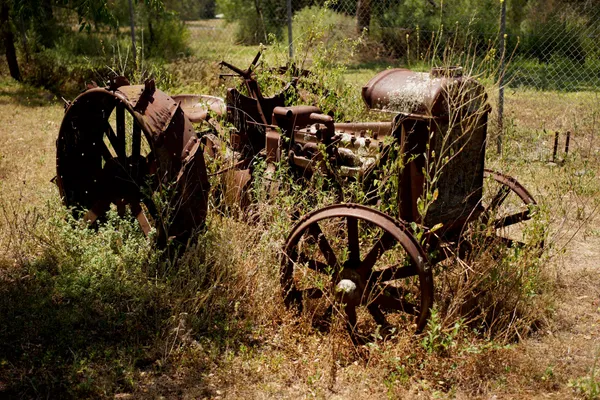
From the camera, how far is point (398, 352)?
3.68 meters

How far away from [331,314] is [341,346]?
0.27 metres

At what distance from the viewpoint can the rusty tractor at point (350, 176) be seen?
3.82m

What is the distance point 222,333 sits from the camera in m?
3.98

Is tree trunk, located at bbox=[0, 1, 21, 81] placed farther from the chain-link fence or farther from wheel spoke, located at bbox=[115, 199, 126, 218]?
wheel spoke, located at bbox=[115, 199, 126, 218]

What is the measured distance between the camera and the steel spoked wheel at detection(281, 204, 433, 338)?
3.60m

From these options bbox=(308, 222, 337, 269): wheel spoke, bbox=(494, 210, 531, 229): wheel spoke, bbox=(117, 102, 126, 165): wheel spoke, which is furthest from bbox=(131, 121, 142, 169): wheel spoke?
bbox=(494, 210, 531, 229): wheel spoke

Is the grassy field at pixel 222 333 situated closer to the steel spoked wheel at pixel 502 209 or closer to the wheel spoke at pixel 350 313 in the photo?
the wheel spoke at pixel 350 313

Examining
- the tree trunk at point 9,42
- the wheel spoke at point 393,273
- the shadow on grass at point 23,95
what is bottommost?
the wheel spoke at point 393,273

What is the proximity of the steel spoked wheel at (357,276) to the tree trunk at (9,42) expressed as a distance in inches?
367

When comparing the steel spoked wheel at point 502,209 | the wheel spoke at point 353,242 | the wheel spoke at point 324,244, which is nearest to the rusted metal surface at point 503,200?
the steel spoked wheel at point 502,209

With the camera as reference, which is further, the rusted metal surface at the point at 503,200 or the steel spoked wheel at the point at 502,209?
the rusted metal surface at the point at 503,200

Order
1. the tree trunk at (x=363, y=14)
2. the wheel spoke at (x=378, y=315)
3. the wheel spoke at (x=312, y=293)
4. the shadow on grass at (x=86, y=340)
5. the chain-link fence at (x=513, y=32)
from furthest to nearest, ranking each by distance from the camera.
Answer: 1. the tree trunk at (x=363, y=14)
2. the chain-link fence at (x=513, y=32)
3. the wheel spoke at (x=312, y=293)
4. the wheel spoke at (x=378, y=315)
5. the shadow on grass at (x=86, y=340)

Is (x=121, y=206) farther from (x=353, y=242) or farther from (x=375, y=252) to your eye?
(x=375, y=252)

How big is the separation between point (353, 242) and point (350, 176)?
0.92 metres
